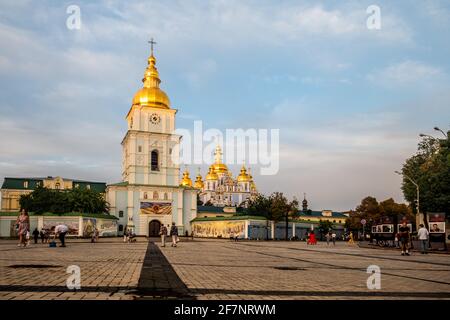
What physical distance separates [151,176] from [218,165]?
65.4 metres

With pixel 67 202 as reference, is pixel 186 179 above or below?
above

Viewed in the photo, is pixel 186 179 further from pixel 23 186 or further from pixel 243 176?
pixel 23 186

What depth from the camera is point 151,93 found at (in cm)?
7556

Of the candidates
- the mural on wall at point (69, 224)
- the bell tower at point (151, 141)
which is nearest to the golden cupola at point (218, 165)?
the bell tower at point (151, 141)

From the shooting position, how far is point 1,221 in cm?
5569

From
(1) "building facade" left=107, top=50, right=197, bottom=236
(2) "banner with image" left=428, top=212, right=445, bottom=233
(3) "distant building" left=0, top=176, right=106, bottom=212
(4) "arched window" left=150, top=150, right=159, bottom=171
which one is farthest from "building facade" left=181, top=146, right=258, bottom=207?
(2) "banner with image" left=428, top=212, right=445, bottom=233

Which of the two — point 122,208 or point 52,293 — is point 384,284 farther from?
point 122,208

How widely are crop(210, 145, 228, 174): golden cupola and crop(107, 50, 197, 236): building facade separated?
5889 cm

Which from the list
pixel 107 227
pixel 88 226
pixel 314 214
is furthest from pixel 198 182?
pixel 88 226

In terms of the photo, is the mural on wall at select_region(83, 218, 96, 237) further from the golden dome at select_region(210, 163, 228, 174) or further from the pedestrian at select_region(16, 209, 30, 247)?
the golden dome at select_region(210, 163, 228, 174)

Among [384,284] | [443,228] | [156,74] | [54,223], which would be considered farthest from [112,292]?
[156,74]

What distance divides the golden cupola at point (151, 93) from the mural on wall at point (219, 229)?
2002cm

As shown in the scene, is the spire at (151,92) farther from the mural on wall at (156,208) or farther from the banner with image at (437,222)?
the banner with image at (437,222)
